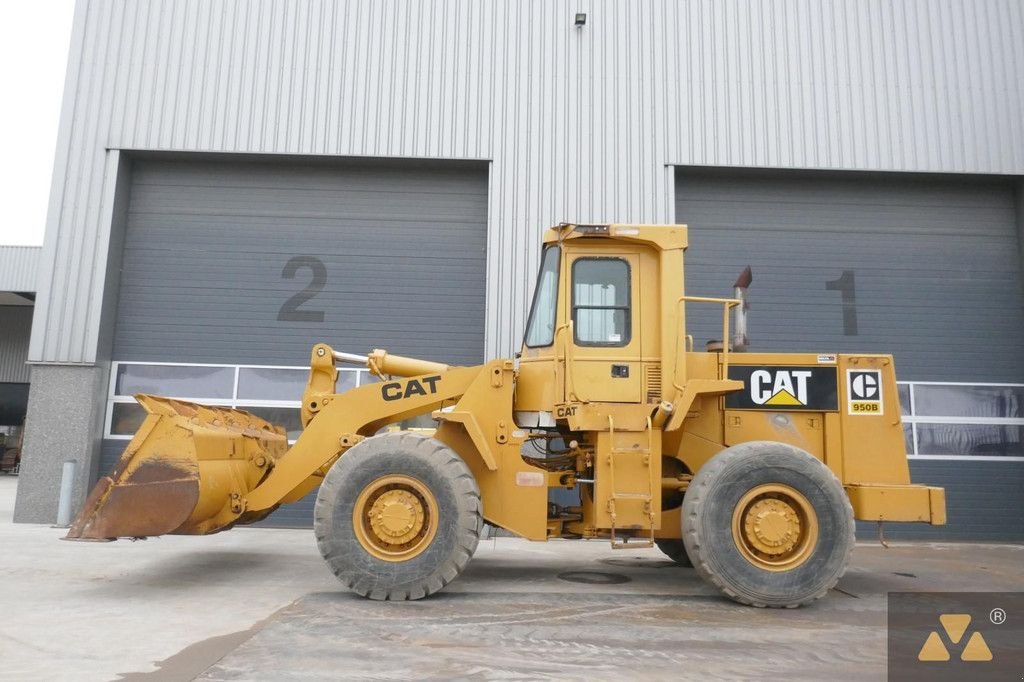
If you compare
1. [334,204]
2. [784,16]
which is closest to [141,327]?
[334,204]

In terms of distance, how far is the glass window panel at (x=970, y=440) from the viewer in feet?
37.7

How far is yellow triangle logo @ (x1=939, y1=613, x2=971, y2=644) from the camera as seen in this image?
524 centimetres

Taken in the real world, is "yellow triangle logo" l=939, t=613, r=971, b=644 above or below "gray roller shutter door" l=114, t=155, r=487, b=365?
below

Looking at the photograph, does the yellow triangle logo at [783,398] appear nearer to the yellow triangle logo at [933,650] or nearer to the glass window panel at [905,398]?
the yellow triangle logo at [933,650]

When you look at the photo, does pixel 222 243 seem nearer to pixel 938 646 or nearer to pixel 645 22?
pixel 645 22

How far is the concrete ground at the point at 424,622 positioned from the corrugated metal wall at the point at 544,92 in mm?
6313

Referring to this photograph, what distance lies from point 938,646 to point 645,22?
35.4 ft

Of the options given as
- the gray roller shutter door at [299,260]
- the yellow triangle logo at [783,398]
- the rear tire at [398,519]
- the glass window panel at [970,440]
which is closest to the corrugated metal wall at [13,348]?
the gray roller shutter door at [299,260]

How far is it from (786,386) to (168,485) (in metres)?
5.80

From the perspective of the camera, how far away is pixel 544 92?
39.0ft

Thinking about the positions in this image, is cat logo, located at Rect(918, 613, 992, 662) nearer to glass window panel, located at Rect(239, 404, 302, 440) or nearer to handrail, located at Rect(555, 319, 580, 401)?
handrail, located at Rect(555, 319, 580, 401)

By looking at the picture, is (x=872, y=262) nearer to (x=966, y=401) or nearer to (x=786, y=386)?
(x=966, y=401)

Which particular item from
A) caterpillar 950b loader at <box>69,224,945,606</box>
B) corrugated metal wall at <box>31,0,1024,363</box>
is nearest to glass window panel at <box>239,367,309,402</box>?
corrugated metal wall at <box>31,0,1024,363</box>

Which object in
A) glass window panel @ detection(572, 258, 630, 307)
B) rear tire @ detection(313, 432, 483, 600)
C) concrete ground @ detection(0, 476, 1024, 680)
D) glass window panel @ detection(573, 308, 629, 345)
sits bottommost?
concrete ground @ detection(0, 476, 1024, 680)
